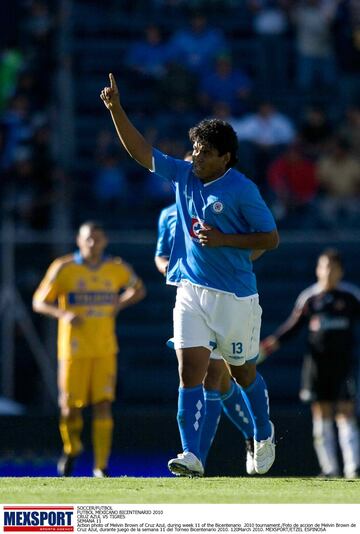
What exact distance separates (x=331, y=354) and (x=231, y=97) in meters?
6.42

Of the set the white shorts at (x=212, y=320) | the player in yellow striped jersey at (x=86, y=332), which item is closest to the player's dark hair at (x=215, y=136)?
the white shorts at (x=212, y=320)

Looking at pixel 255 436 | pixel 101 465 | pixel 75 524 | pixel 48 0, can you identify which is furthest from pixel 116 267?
pixel 48 0

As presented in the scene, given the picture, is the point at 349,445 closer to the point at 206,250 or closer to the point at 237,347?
the point at 237,347

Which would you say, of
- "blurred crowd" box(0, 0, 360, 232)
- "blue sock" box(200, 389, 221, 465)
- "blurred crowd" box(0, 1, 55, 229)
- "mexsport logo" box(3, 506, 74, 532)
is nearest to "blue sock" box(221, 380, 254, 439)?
"blue sock" box(200, 389, 221, 465)

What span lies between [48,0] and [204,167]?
45.5ft

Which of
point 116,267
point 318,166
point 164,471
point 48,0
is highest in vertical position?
point 48,0

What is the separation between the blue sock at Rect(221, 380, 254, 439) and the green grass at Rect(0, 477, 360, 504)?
2.88ft

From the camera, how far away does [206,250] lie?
32.0ft

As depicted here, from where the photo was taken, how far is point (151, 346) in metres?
18.9

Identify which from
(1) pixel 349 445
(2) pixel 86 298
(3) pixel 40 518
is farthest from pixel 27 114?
(3) pixel 40 518

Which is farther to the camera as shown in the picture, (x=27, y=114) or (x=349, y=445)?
(x=27, y=114)

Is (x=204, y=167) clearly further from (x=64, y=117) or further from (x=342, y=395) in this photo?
(x=64, y=117)

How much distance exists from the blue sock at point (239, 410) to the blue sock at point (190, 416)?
4.61 ft

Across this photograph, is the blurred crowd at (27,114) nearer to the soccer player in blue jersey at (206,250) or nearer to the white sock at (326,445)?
the white sock at (326,445)
